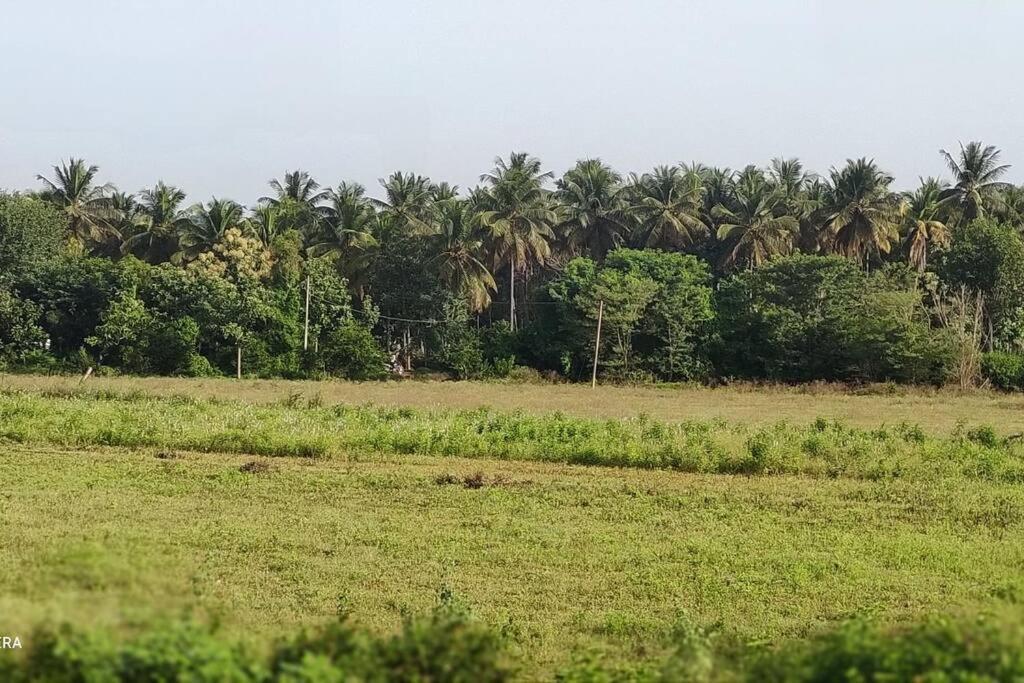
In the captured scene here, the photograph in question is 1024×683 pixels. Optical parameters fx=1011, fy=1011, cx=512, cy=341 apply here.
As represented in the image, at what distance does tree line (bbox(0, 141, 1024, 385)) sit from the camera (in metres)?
41.0

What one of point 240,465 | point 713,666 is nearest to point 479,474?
point 240,465

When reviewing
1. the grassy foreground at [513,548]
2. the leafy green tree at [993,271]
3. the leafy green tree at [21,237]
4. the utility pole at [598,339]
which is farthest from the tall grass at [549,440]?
the leafy green tree at [21,237]

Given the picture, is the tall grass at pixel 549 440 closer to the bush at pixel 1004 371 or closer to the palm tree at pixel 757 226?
the bush at pixel 1004 371

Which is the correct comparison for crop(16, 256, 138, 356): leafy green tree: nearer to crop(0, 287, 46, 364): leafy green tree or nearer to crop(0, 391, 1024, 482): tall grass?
crop(0, 287, 46, 364): leafy green tree

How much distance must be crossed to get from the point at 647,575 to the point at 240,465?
8.33m

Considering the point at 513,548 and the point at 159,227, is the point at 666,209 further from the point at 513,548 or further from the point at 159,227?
the point at 513,548

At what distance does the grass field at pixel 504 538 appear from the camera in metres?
6.82

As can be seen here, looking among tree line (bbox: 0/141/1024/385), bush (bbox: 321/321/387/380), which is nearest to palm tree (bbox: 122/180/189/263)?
tree line (bbox: 0/141/1024/385)

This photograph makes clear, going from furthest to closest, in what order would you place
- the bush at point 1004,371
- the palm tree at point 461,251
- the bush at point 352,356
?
1. the palm tree at point 461,251
2. the bush at point 352,356
3. the bush at point 1004,371

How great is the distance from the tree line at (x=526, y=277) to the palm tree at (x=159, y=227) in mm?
108

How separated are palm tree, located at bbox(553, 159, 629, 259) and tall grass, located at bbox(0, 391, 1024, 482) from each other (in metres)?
31.4

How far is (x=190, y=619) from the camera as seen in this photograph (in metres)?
3.41

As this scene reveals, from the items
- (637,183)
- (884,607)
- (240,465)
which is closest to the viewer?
(884,607)

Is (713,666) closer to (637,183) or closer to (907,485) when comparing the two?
(907,485)
